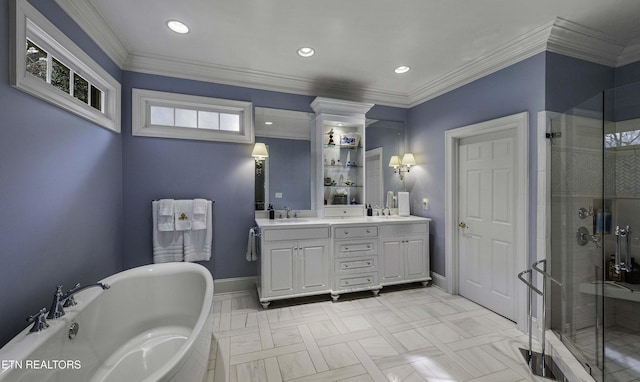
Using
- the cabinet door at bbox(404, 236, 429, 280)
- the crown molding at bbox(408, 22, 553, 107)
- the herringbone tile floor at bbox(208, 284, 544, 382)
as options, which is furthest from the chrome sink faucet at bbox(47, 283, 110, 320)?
the crown molding at bbox(408, 22, 553, 107)

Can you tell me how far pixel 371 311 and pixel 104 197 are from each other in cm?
296

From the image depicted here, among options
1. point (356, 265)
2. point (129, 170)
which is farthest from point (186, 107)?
point (356, 265)

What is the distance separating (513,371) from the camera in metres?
1.92

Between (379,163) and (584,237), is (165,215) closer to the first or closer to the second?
(379,163)

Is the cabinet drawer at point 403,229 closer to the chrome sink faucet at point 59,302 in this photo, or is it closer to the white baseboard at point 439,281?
the white baseboard at point 439,281

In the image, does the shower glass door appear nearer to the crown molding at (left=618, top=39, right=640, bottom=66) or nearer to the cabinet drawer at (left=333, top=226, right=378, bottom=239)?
the crown molding at (left=618, top=39, right=640, bottom=66)

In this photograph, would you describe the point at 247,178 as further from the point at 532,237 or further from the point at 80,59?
the point at 532,237

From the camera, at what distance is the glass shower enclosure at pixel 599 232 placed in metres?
1.83

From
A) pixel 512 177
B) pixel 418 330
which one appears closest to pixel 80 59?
pixel 418 330

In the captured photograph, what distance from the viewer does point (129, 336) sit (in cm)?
207

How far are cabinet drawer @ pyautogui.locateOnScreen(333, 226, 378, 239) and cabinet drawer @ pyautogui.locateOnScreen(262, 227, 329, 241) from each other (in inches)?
5.8

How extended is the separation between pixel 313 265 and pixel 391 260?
106cm

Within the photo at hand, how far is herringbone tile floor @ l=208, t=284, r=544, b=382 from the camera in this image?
1.92 meters

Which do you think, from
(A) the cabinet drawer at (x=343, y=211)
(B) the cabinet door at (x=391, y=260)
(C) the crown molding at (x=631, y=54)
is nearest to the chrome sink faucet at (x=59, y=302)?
(A) the cabinet drawer at (x=343, y=211)
